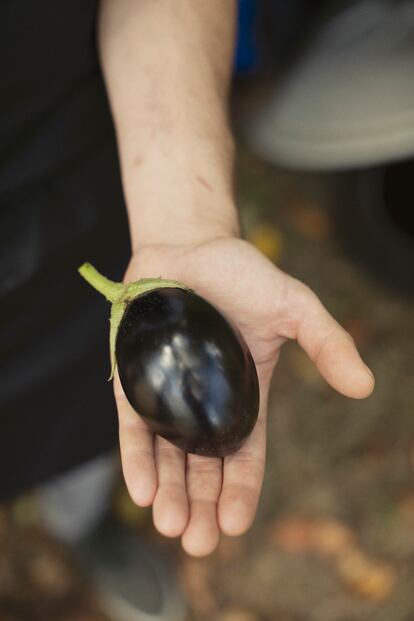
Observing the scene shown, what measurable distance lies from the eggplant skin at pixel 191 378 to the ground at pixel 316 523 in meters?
1.05

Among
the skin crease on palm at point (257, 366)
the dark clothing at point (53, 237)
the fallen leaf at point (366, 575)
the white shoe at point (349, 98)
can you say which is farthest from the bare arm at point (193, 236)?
the fallen leaf at point (366, 575)

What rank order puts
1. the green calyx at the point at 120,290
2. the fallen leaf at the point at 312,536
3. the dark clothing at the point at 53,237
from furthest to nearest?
the fallen leaf at the point at 312,536 → the dark clothing at the point at 53,237 → the green calyx at the point at 120,290

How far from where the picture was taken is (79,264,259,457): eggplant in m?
1.09

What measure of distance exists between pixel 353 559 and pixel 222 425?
44.6 inches

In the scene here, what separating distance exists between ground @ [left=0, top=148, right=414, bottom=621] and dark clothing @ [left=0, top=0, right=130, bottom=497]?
17.8 inches

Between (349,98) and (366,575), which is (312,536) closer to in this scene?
(366,575)

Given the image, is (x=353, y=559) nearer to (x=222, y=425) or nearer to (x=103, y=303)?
(x=103, y=303)

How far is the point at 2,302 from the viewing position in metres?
1.54

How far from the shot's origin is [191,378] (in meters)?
1.09

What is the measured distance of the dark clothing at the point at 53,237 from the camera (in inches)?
53.3

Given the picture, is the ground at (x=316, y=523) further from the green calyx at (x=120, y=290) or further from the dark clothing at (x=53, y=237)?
the green calyx at (x=120, y=290)

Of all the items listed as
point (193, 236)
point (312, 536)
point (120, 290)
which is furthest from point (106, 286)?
point (312, 536)

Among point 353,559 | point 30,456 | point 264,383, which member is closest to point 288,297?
point 264,383

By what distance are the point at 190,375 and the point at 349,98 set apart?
1.40m
